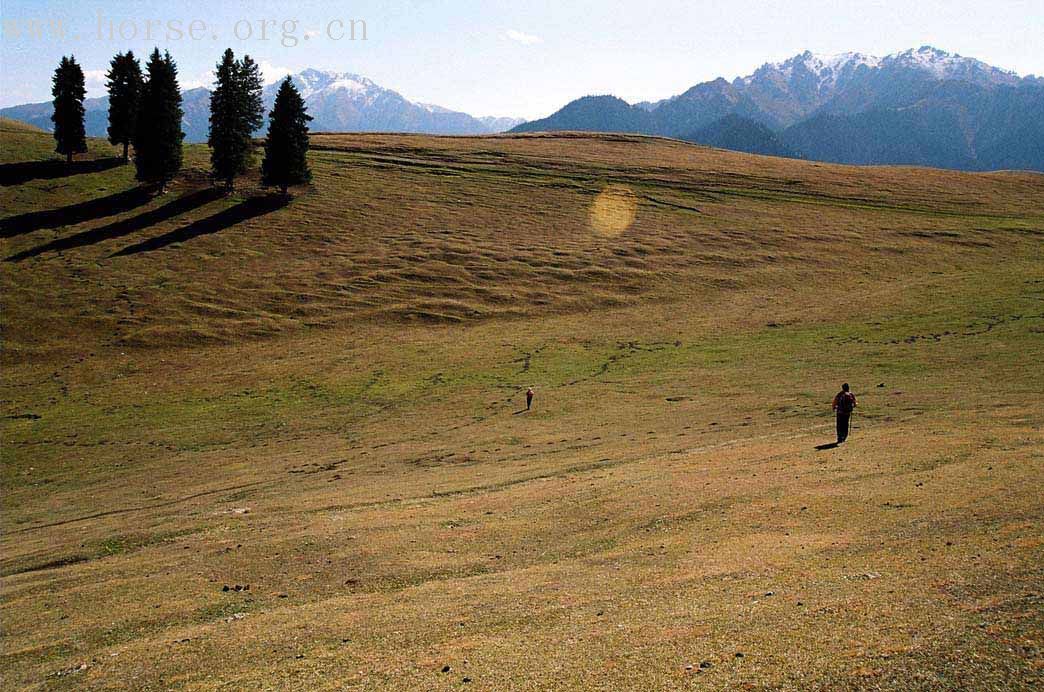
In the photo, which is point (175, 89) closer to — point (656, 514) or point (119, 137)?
point (119, 137)

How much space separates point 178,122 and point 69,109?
21.7 m

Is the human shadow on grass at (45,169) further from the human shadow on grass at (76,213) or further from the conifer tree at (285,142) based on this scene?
the conifer tree at (285,142)

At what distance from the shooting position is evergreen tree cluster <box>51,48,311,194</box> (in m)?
97.8

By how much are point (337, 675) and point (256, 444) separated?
29.5 m

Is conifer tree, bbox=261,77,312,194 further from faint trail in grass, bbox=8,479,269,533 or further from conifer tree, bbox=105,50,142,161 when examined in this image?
faint trail in grass, bbox=8,479,269,533

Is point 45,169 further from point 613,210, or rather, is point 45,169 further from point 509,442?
point 509,442

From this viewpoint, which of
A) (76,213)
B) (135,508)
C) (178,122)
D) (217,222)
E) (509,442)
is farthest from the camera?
→ (178,122)

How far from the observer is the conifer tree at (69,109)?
105m

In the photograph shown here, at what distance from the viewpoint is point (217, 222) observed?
304 ft

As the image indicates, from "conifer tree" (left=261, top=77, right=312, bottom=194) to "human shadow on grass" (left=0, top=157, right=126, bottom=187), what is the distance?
2768 centimetres

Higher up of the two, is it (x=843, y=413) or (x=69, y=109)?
(x=69, y=109)

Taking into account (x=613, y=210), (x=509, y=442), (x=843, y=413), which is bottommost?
(x=509, y=442)

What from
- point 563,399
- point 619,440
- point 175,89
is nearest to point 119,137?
point 175,89

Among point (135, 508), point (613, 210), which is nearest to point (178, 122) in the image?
point (613, 210)
